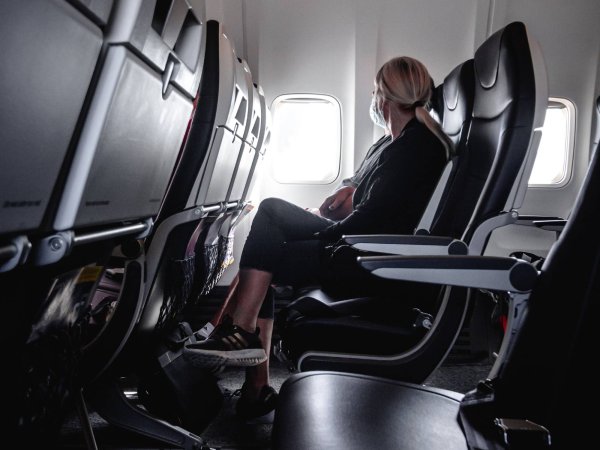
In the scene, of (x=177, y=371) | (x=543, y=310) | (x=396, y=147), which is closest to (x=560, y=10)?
(x=396, y=147)

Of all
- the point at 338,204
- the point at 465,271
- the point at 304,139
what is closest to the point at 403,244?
the point at 465,271

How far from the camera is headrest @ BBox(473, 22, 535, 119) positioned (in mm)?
1590

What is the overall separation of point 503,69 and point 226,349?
1306 mm

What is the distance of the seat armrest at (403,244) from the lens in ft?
5.82

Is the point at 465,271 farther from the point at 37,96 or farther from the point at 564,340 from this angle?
the point at 37,96

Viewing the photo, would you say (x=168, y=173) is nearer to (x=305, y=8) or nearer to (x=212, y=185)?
(x=212, y=185)

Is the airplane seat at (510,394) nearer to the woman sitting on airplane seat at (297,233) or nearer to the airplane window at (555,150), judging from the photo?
the woman sitting on airplane seat at (297,233)

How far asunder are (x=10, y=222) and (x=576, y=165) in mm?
4906

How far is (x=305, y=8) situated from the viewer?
4461 mm

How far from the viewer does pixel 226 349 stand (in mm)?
1966

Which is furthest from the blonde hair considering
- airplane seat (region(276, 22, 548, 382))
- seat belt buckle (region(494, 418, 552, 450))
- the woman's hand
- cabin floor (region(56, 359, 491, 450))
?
seat belt buckle (region(494, 418, 552, 450))

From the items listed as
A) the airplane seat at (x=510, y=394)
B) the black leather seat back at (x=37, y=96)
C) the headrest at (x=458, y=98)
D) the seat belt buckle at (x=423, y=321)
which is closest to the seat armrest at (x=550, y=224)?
the headrest at (x=458, y=98)

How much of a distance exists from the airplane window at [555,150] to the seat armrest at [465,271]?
13.4ft

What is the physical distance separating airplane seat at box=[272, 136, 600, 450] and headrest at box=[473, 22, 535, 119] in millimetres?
829
